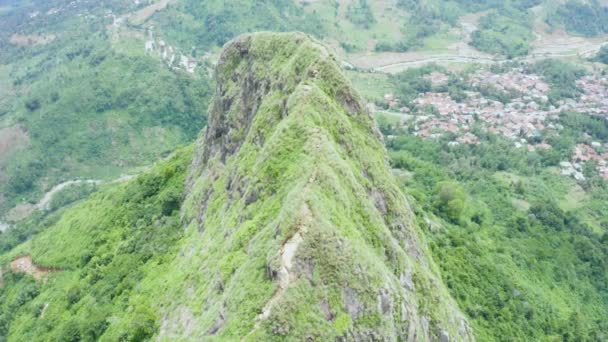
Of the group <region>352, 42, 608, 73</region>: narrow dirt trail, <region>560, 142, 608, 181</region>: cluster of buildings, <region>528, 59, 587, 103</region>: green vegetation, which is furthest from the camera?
<region>352, 42, 608, 73</region>: narrow dirt trail

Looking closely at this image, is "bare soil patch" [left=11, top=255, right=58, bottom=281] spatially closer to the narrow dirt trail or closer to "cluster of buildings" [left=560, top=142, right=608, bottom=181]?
"cluster of buildings" [left=560, top=142, right=608, bottom=181]

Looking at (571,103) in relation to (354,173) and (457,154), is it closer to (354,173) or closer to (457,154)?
(457,154)

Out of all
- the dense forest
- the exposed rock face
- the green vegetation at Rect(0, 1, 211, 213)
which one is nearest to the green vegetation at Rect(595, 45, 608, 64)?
the dense forest

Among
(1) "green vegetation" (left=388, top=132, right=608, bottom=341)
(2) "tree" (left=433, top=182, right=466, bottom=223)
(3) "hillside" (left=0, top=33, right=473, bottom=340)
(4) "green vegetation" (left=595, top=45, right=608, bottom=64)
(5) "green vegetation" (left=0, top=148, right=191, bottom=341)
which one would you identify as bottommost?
(4) "green vegetation" (left=595, top=45, right=608, bottom=64)

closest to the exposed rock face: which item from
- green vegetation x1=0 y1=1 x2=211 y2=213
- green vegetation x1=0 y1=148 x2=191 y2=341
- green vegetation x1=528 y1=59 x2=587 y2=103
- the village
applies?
green vegetation x1=0 y1=148 x2=191 y2=341

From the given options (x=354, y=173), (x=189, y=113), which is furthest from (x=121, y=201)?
(x=189, y=113)

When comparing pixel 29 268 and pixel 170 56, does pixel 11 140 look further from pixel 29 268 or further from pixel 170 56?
pixel 29 268

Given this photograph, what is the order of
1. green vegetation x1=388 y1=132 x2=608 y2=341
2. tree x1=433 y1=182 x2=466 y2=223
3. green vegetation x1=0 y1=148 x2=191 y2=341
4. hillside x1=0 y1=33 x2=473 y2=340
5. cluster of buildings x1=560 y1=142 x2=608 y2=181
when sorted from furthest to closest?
cluster of buildings x1=560 y1=142 x2=608 y2=181 → tree x1=433 y1=182 x2=466 y2=223 → green vegetation x1=388 y1=132 x2=608 y2=341 → green vegetation x1=0 y1=148 x2=191 y2=341 → hillside x1=0 y1=33 x2=473 y2=340

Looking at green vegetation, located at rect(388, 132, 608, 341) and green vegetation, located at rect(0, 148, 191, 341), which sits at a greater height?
green vegetation, located at rect(0, 148, 191, 341)

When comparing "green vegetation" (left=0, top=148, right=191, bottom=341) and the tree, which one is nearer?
"green vegetation" (left=0, top=148, right=191, bottom=341)
